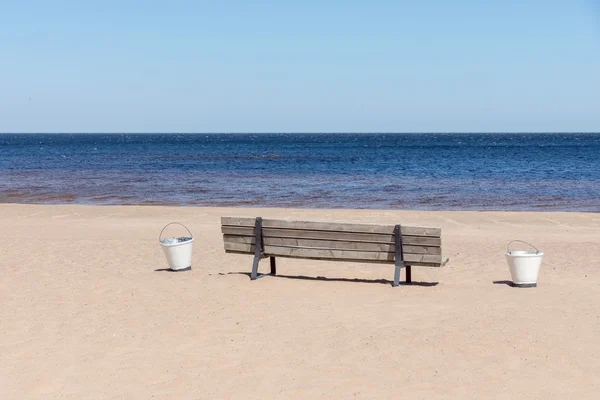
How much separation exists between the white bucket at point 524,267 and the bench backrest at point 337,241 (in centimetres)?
100

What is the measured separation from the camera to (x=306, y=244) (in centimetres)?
877

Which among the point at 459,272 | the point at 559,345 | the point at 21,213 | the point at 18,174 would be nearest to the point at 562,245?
the point at 459,272

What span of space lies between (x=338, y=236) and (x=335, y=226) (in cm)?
13

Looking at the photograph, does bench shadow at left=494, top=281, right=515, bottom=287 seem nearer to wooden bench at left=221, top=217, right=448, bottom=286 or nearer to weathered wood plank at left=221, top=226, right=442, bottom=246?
wooden bench at left=221, top=217, right=448, bottom=286

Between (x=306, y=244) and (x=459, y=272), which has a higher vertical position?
(x=306, y=244)

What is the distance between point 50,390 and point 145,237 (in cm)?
883

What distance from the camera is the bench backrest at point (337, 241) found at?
27.3 ft

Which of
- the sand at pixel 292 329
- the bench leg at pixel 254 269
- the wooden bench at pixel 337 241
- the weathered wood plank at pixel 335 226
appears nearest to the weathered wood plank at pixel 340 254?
the wooden bench at pixel 337 241

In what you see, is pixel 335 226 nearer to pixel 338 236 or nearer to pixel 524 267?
pixel 338 236

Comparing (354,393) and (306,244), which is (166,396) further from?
(306,244)

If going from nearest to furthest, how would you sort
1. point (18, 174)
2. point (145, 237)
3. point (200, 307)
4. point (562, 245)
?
point (200, 307), point (562, 245), point (145, 237), point (18, 174)

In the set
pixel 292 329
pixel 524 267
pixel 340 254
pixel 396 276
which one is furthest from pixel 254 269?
pixel 524 267

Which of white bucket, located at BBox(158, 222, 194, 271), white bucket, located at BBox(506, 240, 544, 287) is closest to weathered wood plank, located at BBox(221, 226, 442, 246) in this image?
white bucket, located at BBox(158, 222, 194, 271)

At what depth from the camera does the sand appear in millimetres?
5441
